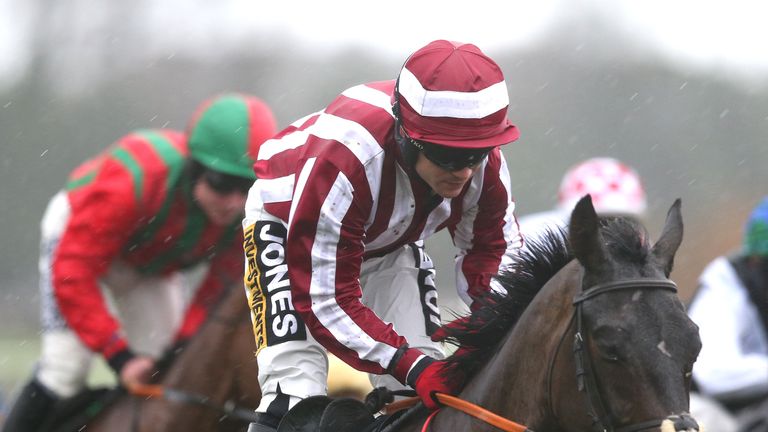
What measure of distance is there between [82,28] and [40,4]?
2.21 ft

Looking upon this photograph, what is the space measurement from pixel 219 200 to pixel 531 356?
3.23 meters

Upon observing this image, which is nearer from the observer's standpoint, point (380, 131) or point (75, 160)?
point (380, 131)

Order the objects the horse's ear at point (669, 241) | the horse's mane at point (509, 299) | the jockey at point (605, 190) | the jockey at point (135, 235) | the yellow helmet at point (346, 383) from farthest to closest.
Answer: the jockey at point (605, 190), the jockey at point (135, 235), the yellow helmet at point (346, 383), the horse's mane at point (509, 299), the horse's ear at point (669, 241)

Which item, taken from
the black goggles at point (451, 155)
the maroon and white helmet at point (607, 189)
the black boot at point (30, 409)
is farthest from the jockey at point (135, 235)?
the maroon and white helmet at point (607, 189)

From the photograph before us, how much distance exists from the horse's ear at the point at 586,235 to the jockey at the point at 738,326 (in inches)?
127

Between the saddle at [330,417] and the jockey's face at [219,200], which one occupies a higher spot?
the saddle at [330,417]

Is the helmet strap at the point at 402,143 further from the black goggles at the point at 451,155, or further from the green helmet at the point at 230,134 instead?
the green helmet at the point at 230,134

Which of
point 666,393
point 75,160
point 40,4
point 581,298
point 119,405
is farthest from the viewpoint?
point 40,4

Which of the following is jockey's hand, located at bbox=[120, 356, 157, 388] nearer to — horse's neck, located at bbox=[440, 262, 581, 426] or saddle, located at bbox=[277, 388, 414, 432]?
saddle, located at bbox=[277, 388, 414, 432]

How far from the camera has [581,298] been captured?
277 cm

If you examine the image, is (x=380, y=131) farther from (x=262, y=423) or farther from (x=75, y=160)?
(x=75, y=160)

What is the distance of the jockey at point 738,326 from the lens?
5793 mm

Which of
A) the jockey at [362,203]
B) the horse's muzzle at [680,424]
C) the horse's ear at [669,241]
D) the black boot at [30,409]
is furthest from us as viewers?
the black boot at [30,409]

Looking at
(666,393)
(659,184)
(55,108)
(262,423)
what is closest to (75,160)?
(55,108)
